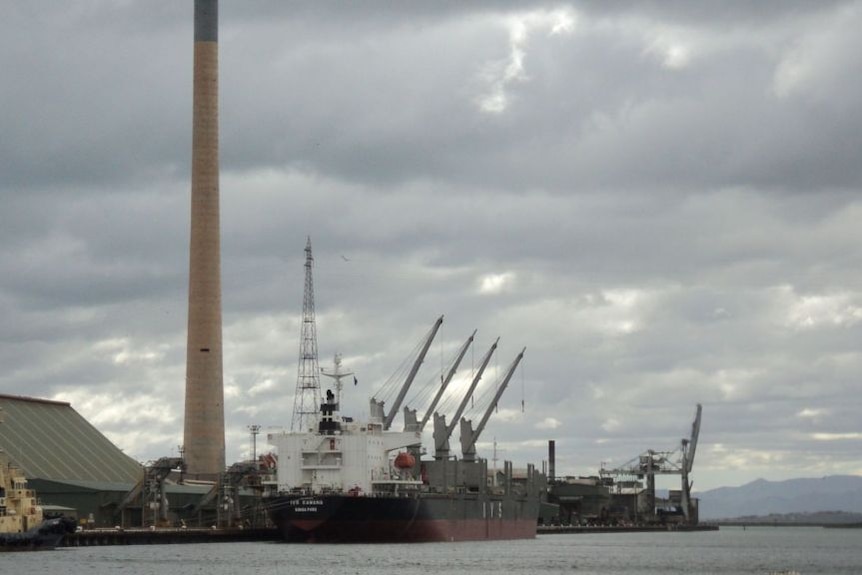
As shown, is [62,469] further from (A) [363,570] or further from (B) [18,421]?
(A) [363,570]

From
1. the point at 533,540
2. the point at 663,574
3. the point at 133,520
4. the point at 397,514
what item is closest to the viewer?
the point at 663,574

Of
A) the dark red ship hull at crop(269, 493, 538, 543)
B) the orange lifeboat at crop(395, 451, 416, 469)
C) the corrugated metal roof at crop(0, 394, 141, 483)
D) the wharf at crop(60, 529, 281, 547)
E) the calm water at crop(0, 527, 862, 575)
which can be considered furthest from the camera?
the corrugated metal roof at crop(0, 394, 141, 483)

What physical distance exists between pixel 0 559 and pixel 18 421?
131ft

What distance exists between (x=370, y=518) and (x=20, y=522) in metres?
24.0

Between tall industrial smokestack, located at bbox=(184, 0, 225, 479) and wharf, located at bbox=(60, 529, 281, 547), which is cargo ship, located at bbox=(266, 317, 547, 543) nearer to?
wharf, located at bbox=(60, 529, 281, 547)

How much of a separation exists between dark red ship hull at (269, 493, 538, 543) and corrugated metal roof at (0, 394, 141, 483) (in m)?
22.1

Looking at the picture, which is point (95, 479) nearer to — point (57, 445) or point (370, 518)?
point (57, 445)

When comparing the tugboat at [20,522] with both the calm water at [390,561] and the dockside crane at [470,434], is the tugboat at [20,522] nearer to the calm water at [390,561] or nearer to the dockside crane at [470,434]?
the calm water at [390,561]

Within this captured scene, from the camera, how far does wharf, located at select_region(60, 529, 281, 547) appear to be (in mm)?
104500

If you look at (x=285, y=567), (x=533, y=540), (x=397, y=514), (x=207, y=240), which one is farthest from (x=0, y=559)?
(x=533, y=540)

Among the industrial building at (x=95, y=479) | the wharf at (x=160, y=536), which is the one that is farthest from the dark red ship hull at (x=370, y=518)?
the industrial building at (x=95, y=479)

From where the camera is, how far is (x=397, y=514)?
10750cm

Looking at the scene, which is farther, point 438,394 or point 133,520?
point 438,394

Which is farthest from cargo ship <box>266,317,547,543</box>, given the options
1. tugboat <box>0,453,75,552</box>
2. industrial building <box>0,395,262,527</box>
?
tugboat <box>0,453,75,552</box>
